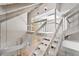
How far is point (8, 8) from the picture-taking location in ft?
5.69

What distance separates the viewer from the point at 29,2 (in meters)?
1.75

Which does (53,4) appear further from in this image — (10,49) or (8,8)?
(10,49)

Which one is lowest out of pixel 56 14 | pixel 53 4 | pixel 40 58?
pixel 40 58

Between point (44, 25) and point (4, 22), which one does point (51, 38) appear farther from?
point (4, 22)

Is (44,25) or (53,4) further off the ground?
(53,4)

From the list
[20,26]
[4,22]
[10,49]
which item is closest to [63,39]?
[20,26]

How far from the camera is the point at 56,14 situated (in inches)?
68.1

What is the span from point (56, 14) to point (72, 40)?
404 mm

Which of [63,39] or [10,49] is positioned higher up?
[63,39]

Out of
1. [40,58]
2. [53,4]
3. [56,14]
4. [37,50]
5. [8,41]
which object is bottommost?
[40,58]

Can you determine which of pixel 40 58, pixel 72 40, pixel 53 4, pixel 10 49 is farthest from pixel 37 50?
pixel 53 4

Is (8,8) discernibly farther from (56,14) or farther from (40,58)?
(40,58)

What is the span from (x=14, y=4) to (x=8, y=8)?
0.32 feet

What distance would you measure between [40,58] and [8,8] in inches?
31.4
